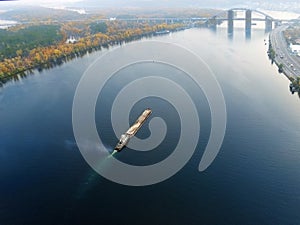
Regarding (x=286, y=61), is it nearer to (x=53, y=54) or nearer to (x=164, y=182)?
(x=164, y=182)

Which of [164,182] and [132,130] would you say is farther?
[132,130]

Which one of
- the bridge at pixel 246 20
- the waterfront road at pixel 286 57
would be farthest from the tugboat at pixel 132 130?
the bridge at pixel 246 20

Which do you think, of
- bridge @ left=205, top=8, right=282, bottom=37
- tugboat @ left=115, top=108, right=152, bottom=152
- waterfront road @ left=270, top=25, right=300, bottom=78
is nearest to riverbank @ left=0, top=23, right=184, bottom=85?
tugboat @ left=115, top=108, right=152, bottom=152

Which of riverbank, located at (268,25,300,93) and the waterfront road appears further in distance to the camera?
the waterfront road

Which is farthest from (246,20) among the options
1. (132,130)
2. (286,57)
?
(132,130)

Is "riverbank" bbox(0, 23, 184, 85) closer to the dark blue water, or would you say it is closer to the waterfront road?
the dark blue water

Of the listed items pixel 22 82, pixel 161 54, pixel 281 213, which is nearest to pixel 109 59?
pixel 161 54

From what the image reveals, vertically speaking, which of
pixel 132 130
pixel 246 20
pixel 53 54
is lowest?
pixel 246 20
